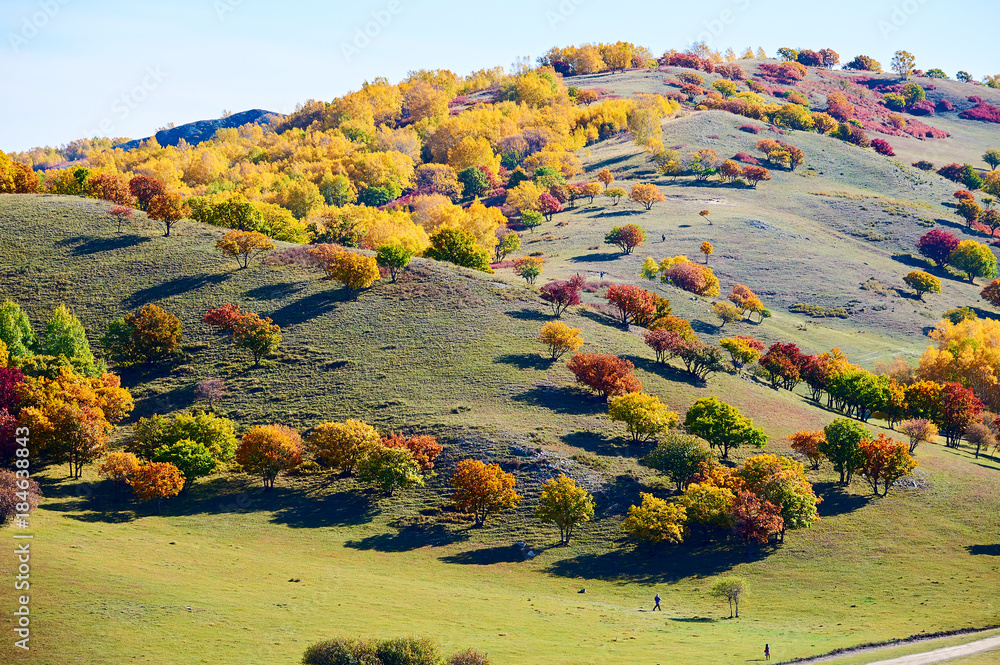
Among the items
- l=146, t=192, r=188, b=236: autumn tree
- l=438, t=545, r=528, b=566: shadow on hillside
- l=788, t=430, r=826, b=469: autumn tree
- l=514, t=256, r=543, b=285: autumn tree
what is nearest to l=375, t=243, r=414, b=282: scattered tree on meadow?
l=514, t=256, r=543, b=285: autumn tree

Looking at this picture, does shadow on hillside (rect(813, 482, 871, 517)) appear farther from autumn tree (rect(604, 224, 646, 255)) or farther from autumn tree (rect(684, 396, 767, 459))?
autumn tree (rect(604, 224, 646, 255))

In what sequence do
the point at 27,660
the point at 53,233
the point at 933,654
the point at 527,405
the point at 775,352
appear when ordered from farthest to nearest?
the point at 53,233 < the point at 775,352 < the point at 527,405 < the point at 933,654 < the point at 27,660

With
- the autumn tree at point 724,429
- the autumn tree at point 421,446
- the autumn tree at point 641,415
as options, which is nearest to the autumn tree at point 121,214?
the autumn tree at point 421,446

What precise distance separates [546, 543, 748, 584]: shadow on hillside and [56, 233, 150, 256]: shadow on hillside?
315 ft

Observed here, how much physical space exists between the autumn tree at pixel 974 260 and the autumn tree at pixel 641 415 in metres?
128

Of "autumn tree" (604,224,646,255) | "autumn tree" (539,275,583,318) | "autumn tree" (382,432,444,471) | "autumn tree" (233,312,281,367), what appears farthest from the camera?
"autumn tree" (604,224,646,255)

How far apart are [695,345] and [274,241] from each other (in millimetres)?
75658

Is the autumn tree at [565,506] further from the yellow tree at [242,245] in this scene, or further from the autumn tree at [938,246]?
the autumn tree at [938,246]

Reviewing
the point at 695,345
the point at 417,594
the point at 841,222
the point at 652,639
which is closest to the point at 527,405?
the point at 695,345

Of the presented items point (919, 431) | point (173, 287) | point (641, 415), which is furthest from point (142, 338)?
point (919, 431)

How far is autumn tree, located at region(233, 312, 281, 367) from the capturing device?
98188 mm

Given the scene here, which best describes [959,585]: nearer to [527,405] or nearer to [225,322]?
[527,405]

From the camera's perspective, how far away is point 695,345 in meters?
101

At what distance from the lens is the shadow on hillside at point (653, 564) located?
65875 mm
